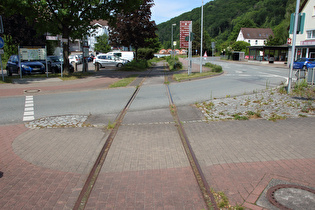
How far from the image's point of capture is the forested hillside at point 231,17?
121688mm

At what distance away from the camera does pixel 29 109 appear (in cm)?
971

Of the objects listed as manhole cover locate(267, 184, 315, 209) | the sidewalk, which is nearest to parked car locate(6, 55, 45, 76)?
the sidewalk

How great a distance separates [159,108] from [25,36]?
126 feet

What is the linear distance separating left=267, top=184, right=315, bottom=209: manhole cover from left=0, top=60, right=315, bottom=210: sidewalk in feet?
0.31

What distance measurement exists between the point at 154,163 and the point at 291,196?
228 centimetres

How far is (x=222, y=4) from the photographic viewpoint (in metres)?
158

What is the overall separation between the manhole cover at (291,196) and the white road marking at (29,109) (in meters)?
7.35

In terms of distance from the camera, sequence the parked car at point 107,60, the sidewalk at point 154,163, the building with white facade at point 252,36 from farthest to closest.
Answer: the building with white facade at point 252,36, the parked car at point 107,60, the sidewalk at point 154,163

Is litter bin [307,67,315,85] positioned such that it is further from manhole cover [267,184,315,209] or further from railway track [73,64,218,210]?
manhole cover [267,184,315,209]

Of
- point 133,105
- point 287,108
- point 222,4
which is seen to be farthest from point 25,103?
point 222,4

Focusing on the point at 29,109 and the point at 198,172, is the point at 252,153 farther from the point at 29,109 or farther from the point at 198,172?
the point at 29,109

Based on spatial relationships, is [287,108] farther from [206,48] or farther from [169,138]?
[206,48]

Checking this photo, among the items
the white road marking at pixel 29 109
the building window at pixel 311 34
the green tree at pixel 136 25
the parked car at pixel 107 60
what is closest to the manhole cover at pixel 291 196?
the white road marking at pixel 29 109

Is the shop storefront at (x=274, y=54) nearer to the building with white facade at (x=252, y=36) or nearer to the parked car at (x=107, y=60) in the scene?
the parked car at (x=107, y=60)
